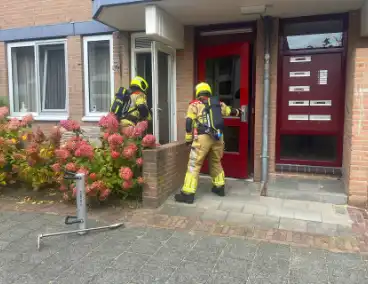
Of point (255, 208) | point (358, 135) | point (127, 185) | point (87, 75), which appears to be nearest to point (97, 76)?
point (87, 75)

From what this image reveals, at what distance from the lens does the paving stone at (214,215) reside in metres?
4.53

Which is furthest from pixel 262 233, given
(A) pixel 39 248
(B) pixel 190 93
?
(B) pixel 190 93

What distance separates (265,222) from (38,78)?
5687 millimetres

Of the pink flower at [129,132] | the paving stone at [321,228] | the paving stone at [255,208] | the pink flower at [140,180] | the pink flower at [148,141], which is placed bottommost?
the paving stone at [321,228]

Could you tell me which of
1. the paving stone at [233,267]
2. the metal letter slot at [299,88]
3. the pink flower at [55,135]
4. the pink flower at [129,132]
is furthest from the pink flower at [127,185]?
the metal letter slot at [299,88]

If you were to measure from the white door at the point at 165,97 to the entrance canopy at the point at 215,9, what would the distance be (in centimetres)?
64

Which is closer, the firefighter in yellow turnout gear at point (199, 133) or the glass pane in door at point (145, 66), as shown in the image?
the firefighter in yellow turnout gear at point (199, 133)

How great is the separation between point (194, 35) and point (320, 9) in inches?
83.5

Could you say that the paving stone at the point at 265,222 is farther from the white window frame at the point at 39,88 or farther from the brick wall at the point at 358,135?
the white window frame at the point at 39,88

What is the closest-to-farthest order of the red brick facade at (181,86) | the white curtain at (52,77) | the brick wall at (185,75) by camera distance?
the red brick facade at (181,86) < the brick wall at (185,75) < the white curtain at (52,77)

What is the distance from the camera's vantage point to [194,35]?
6266 millimetres

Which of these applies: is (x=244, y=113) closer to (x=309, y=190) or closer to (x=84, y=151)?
(x=309, y=190)

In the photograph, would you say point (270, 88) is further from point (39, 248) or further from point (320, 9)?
point (39, 248)

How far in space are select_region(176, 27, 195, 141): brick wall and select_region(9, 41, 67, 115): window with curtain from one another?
2613 mm
